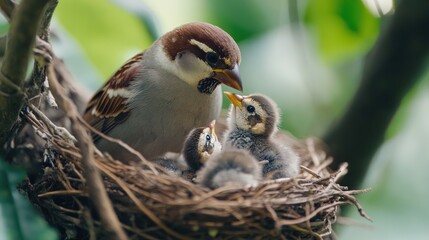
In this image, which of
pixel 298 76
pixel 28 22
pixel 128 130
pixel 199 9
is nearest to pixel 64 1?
pixel 199 9

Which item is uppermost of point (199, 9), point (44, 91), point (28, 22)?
point (199, 9)

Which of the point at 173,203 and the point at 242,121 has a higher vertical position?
the point at 242,121

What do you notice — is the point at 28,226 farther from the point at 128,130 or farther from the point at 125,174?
the point at 128,130

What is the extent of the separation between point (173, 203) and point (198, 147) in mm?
694

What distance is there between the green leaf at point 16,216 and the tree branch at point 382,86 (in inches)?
72.5

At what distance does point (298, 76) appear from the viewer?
520cm

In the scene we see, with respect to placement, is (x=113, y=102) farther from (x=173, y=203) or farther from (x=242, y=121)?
(x=173, y=203)

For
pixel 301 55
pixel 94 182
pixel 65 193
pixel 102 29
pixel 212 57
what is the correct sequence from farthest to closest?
pixel 301 55 → pixel 102 29 → pixel 212 57 → pixel 65 193 → pixel 94 182

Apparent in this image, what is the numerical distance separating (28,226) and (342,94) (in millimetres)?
2634

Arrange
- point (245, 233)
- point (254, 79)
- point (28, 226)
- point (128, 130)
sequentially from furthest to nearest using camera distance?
point (254, 79), point (128, 130), point (28, 226), point (245, 233)

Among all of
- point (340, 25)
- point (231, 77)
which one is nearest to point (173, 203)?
point (231, 77)

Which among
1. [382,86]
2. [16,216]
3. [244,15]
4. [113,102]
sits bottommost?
[16,216]

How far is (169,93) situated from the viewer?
3701mm

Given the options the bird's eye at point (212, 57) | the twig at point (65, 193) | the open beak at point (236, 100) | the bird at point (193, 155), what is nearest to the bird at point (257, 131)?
the open beak at point (236, 100)
